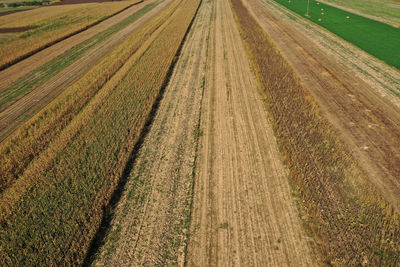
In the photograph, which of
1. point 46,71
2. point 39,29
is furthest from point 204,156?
point 39,29

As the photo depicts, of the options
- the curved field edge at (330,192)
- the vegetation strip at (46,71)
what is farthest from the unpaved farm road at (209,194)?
the vegetation strip at (46,71)

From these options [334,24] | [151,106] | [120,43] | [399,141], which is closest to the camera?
[399,141]

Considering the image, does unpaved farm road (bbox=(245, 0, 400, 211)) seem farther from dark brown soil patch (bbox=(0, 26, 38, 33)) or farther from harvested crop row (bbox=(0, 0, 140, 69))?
dark brown soil patch (bbox=(0, 26, 38, 33))

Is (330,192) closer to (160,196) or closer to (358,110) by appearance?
(160,196)

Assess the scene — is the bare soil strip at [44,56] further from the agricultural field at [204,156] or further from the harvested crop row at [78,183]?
the harvested crop row at [78,183]

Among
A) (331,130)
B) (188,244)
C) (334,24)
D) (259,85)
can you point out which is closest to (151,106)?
(259,85)

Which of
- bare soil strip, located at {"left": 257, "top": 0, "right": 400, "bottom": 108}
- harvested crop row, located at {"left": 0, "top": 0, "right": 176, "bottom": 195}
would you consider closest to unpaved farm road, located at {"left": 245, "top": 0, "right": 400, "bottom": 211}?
bare soil strip, located at {"left": 257, "top": 0, "right": 400, "bottom": 108}

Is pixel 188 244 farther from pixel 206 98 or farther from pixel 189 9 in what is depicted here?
pixel 189 9
